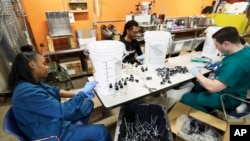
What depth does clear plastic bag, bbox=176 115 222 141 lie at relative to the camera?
142 cm

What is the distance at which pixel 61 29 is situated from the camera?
267cm

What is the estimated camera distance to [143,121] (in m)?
1.51

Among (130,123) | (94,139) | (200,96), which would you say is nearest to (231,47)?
(200,96)

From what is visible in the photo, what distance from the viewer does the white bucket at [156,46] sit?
4.91 feet

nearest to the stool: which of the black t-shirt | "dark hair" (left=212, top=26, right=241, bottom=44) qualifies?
the black t-shirt

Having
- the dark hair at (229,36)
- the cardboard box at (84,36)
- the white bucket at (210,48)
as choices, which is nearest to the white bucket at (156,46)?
the dark hair at (229,36)

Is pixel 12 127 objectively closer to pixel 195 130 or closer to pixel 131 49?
pixel 195 130

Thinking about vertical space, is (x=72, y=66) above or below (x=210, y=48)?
below

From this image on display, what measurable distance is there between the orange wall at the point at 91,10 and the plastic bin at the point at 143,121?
91.5 inches

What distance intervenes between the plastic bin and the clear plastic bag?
0.25 metres

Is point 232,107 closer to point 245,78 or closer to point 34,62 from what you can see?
point 245,78

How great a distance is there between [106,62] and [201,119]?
3.50 feet

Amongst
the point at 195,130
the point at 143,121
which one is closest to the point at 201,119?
the point at 195,130

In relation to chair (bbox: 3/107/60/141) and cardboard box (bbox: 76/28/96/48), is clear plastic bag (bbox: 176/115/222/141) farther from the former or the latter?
cardboard box (bbox: 76/28/96/48)
